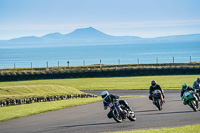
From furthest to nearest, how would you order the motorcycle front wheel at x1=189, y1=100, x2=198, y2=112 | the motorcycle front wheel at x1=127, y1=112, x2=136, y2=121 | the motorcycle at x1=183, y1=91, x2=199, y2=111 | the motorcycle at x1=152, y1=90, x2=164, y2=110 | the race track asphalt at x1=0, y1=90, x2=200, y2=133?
the motorcycle at x1=152, y1=90, x2=164, y2=110 < the motorcycle front wheel at x1=189, y1=100, x2=198, y2=112 < the motorcycle at x1=183, y1=91, x2=199, y2=111 < the motorcycle front wheel at x1=127, y1=112, x2=136, y2=121 < the race track asphalt at x1=0, y1=90, x2=200, y2=133

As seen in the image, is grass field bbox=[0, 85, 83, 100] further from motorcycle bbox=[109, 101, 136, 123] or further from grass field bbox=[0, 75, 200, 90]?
motorcycle bbox=[109, 101, 136, 123]

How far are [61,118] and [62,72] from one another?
127ft

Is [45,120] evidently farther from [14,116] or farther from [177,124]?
[177,124]

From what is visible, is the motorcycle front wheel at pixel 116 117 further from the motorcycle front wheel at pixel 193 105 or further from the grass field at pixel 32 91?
the grass field at pixel 32 91

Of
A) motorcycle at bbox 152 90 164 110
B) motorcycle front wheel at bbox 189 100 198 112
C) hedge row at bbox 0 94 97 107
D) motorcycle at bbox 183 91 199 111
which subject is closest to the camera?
motorcycle at bbox 183 91 199 111

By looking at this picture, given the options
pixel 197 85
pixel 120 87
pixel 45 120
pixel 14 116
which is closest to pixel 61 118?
pixel 45 120

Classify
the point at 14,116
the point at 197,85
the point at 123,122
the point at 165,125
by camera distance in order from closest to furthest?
the point at 165,125 < the point at 123,122 < the point at 14,116 < the point at 197,85

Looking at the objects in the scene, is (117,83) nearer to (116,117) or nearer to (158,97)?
(158,97)

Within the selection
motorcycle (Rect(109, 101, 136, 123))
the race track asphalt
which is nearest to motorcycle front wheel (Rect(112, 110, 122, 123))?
motorcycle (Rect(109, 101, 136, 123))

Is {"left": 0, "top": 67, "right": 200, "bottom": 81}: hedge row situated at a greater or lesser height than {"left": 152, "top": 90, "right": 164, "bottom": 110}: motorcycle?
greater

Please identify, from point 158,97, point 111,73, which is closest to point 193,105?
point 158,97

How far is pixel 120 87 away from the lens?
4175cm

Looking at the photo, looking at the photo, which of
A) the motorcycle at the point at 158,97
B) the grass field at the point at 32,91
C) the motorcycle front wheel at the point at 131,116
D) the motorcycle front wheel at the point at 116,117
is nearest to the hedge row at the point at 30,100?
the grass field at the point at 32,91

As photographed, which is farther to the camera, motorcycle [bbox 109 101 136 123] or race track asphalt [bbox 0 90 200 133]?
motorcycle [bbox 109 101 136 123]
